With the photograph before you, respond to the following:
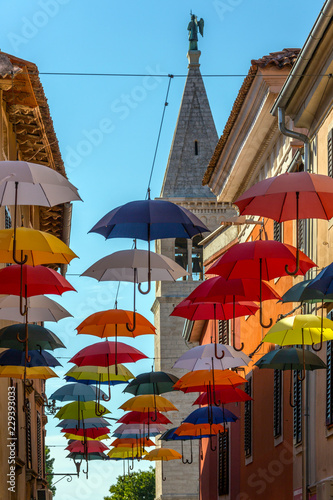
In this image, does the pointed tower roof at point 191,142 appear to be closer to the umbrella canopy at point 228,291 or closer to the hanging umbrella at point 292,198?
the umbrella canopy at point 228,291

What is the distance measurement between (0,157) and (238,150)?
7146 millimetres

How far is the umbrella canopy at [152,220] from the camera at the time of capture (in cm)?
1427

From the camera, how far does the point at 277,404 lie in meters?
21.5

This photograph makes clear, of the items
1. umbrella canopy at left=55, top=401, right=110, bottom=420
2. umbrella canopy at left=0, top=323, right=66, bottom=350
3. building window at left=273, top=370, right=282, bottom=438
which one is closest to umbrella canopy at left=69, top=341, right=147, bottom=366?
umbrella canopy at left=0, top=323, right=66, bottom=350

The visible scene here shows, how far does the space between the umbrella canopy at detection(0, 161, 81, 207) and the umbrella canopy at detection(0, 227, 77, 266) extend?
51cm

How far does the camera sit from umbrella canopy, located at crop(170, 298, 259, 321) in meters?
17.3

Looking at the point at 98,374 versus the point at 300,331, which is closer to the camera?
the point at 300,331

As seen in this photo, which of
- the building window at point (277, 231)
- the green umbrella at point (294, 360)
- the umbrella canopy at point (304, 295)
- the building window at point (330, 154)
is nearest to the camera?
the umbrella canopy at point (304, 295)

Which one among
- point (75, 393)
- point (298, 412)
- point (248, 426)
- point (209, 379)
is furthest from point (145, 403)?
point (298, 412)

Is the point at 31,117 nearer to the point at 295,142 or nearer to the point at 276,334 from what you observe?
the point at 295,142

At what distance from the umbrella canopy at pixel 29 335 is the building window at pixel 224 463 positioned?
476 inches

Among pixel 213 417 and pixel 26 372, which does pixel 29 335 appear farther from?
pixel 213 417

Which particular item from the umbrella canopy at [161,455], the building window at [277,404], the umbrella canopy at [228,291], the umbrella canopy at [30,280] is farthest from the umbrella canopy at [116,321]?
the umbrella canopy at [161,455]

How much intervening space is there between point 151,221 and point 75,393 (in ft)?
29.0
